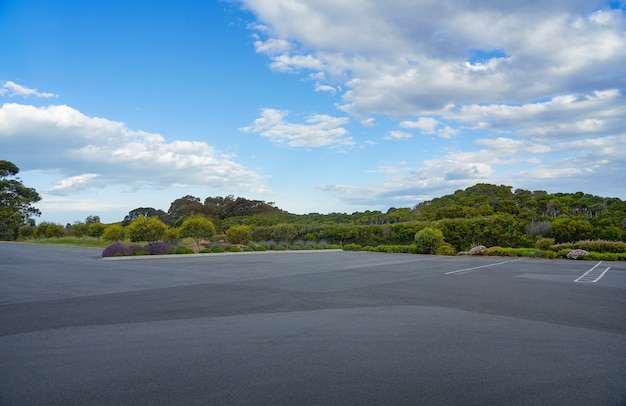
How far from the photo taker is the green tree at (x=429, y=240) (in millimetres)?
23719

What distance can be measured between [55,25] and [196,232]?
1418 cm

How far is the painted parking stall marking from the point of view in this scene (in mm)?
11305

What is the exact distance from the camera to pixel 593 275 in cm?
1257

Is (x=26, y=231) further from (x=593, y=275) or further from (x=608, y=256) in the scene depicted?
(x=608, y=256)

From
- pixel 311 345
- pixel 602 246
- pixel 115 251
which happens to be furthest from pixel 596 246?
pixel 115 251

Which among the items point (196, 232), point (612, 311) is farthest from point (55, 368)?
point (196, 232)

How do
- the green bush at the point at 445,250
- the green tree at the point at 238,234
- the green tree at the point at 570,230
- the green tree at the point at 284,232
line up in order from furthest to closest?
the green tree at the point at 284,232 → the green tree at the point at 238,234 → the green bush at the point at 445,250 → the green tree at the point at 570,230

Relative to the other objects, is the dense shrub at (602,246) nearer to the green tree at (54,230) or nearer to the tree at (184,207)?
the tree at (184,207)

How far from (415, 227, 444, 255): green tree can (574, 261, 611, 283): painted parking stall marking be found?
30.1 ft

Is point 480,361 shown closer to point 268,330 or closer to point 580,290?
point 268,330

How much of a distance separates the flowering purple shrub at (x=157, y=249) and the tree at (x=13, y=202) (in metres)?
36.0

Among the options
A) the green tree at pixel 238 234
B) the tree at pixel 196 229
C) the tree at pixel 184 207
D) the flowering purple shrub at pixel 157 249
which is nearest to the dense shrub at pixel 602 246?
the green tree at pixel 238 234

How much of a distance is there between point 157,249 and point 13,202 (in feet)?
128

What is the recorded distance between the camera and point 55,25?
12.1m
